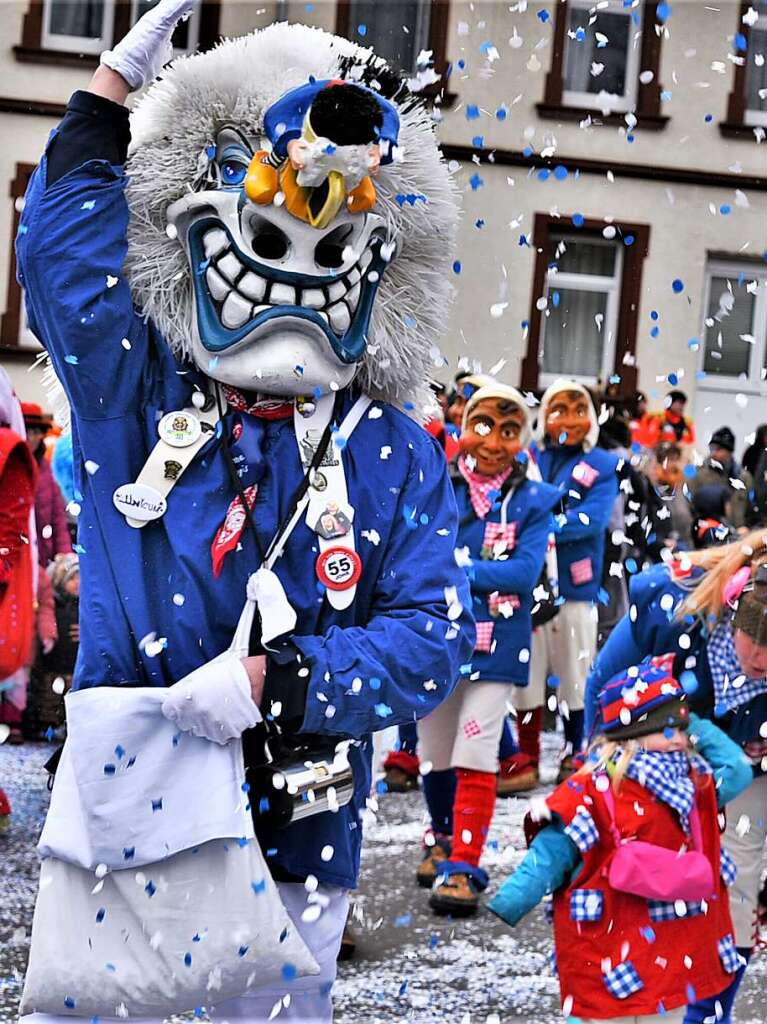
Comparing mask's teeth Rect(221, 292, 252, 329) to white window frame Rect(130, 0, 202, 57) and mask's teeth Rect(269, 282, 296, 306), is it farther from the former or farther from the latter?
white window frame Rect(130, 0, 202, 57)

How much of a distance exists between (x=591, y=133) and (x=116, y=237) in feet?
45.5

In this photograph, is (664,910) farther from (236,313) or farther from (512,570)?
(512,570)

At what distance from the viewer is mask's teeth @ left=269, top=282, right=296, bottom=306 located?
323cm

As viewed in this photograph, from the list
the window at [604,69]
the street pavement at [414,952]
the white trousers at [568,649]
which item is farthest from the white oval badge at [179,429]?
the window at [604,69]

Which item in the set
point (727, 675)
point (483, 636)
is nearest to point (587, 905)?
point (727, 675)

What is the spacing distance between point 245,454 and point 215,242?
0.41m

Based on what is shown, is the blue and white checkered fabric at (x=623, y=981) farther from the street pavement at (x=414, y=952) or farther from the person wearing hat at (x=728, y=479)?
the person wearing hat at (x=728, y=479)

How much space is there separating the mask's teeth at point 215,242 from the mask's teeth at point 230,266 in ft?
0.06

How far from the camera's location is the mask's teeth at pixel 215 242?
321 centimetres

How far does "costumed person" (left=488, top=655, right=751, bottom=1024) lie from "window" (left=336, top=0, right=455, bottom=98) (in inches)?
487

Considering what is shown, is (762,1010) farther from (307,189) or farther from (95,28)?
(95,28)

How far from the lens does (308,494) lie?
3.14 metres

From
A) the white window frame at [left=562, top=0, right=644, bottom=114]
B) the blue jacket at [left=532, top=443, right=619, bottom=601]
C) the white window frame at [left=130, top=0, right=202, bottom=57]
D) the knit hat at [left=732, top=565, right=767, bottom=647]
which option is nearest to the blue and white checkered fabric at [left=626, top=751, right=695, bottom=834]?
the knit hat at [left=732, top=565, right=767, bottom=647]

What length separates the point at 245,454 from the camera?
10.4 feet
